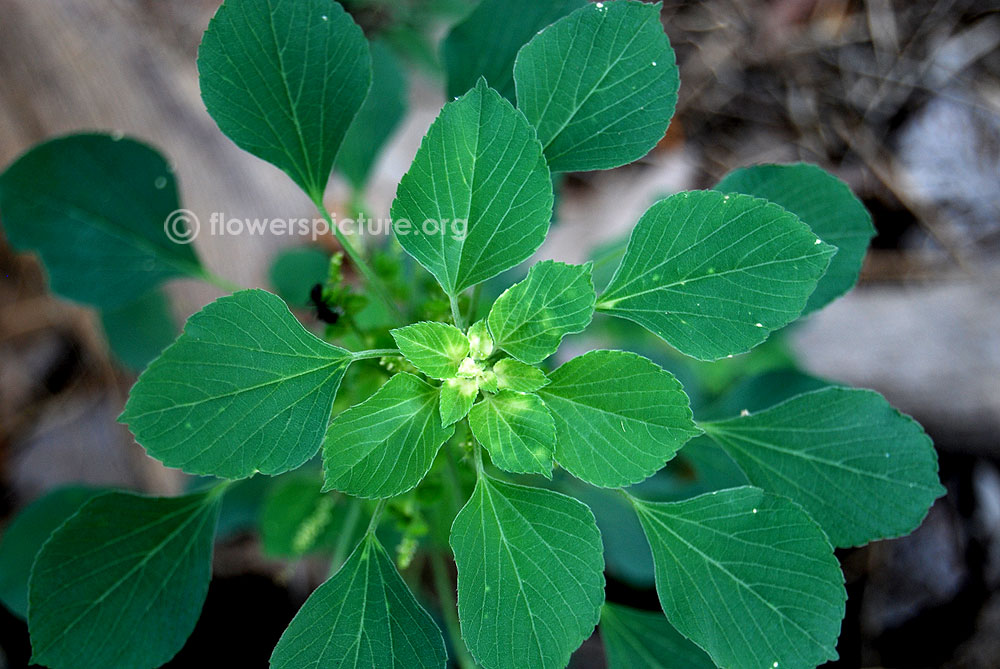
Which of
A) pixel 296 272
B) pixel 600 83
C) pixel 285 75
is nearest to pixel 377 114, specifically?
pixel 296 272

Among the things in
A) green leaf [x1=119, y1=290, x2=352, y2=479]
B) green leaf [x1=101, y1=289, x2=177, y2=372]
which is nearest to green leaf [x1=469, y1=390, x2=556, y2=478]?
green leaf [x1=119, y1=290, x2=352, y2=479]

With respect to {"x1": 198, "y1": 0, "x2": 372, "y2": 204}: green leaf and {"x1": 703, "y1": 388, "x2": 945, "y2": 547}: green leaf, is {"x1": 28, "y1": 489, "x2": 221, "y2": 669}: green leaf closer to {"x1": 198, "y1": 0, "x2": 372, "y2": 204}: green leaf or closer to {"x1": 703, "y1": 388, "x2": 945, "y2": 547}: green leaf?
{"x1": 198, "y1": 0, "x2": 372, "y2": 204}: green leaf

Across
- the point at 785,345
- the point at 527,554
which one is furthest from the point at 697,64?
the point at 527,554

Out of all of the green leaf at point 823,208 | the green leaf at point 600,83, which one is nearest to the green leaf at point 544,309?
the green leaf at point 600,83

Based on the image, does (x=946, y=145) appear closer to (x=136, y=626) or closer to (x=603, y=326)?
(x=603, y=326)

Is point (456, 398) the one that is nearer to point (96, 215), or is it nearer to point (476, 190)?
point (476, 190)

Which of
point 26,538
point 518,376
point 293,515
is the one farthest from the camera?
point 293,515

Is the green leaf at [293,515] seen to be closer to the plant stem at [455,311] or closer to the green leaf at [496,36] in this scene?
the plant stem at [455,311]
